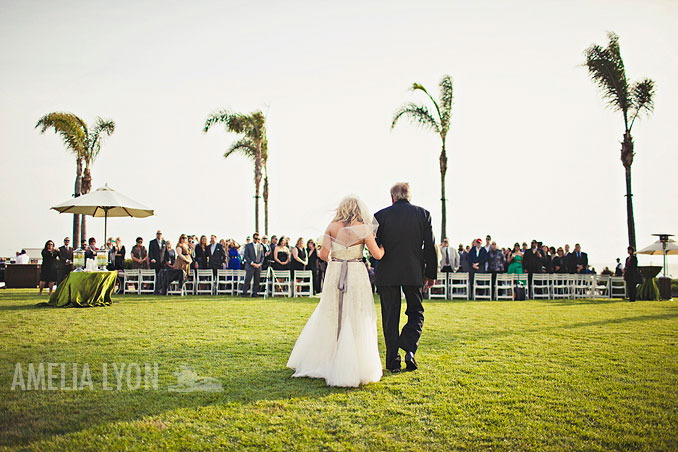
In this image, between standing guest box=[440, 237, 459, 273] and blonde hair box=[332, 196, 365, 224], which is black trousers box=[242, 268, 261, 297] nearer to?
standing guest box=[440, 237, 459, 273]

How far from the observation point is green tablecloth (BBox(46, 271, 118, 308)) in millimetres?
12023

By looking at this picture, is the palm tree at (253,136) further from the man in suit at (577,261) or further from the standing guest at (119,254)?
the man in suit at (577,261)

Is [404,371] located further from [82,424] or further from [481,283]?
[481,283]

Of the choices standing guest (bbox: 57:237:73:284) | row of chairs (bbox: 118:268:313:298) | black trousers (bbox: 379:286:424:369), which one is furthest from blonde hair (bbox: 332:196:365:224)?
standing guest (bbox: 57:237:73:284)

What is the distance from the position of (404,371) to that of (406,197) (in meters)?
2.04

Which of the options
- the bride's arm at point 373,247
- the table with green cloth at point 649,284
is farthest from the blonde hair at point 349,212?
the table with green cloth at point 649,284

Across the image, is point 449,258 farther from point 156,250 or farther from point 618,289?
point 156,250

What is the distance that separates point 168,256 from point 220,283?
2326 millimetres

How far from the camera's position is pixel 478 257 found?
18203mm

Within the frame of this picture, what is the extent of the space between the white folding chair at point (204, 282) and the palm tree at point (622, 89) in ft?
61.4

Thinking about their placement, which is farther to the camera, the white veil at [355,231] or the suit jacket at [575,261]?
the suit jacket at [575,261]

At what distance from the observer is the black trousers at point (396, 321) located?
5492mm

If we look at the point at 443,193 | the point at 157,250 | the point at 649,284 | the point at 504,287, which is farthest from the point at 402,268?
the point at 649,284

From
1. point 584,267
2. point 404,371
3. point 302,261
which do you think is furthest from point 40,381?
point 584,267
